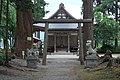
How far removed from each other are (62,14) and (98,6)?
625 cm

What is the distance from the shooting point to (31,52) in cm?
1930

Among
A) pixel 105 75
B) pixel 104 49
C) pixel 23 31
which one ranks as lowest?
pixel 104 49

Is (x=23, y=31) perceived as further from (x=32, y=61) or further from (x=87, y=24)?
(x=32, y=61)

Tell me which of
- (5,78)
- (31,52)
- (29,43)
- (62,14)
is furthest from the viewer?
(62,14)

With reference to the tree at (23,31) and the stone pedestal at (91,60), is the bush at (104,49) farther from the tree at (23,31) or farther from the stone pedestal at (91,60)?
the stone pedestal at (91,60)

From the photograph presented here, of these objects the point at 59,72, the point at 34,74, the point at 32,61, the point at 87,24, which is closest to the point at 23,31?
the point at 87,24

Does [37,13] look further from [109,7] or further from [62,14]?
[109,7]

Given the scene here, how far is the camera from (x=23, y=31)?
28.5 metres

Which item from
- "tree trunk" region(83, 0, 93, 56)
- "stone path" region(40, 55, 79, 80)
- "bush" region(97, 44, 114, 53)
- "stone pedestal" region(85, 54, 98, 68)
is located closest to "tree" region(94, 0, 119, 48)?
"bush" region(97, 44, 114, 53)

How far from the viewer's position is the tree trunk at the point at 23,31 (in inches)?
1117

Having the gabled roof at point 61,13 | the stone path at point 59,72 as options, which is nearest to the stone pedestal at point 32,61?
the stone path at point 59,72

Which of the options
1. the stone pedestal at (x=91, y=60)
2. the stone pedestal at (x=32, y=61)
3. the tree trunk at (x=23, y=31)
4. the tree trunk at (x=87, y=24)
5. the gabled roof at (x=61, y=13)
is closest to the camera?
the stone pedestal at (x=91, y=60)

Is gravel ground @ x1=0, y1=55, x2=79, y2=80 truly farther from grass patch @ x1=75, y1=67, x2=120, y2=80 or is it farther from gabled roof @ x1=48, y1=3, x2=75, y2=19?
gabled roof @ x1=48, y1=3, x2=75, y2=19

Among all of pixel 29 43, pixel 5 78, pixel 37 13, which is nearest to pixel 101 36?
pixel 37 13
